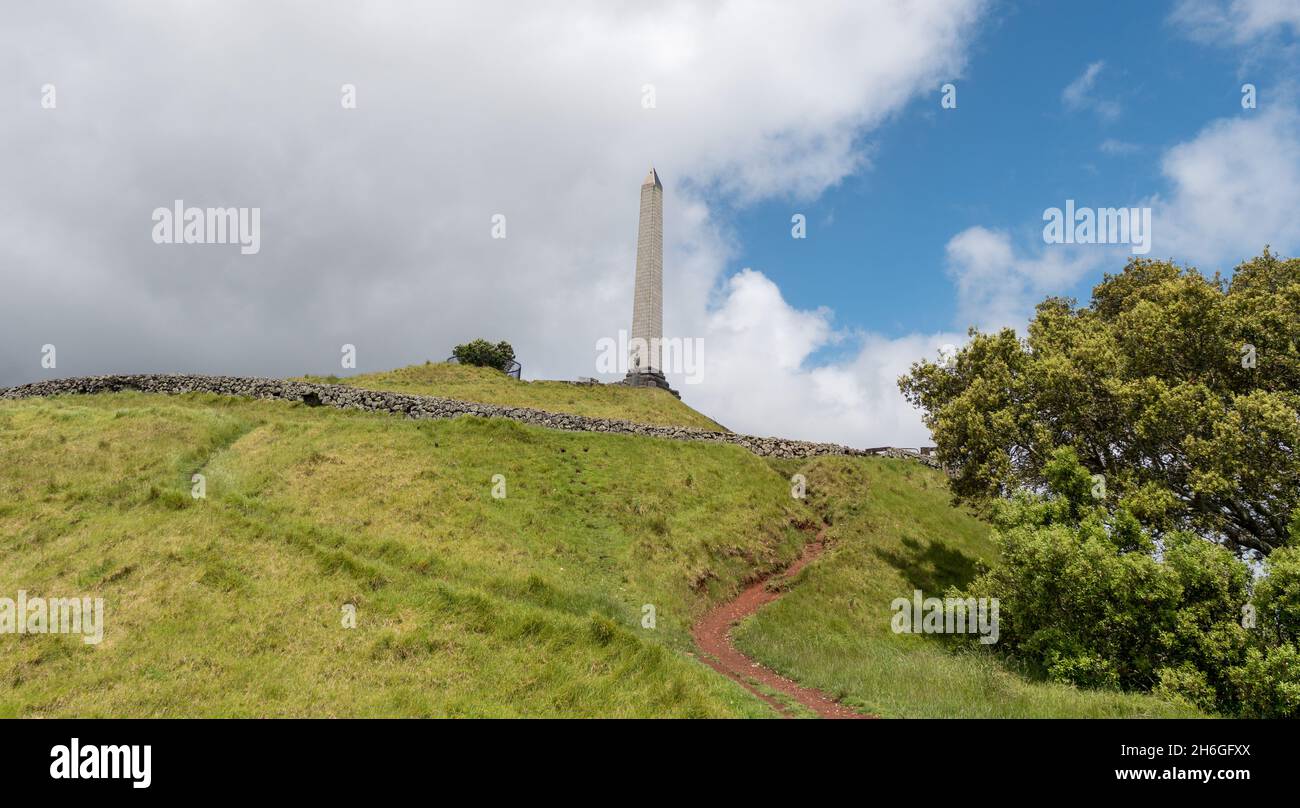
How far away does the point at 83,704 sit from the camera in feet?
40.0

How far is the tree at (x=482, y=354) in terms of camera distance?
7350 cm

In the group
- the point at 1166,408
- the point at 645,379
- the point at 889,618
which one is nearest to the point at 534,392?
the point at 645,379

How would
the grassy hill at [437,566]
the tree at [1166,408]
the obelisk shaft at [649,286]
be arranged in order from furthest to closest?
Answer: the obelisk shaft at [649,286], the tree at [1166,408], the grassy hill at [437,566]

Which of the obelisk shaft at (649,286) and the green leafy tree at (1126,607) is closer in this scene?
the green leafy tree at (1126,607)

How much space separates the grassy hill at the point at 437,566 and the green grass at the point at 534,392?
15.1 m

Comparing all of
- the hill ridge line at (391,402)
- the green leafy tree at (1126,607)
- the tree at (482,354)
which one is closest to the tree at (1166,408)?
the green leafy tree at (1126,607)

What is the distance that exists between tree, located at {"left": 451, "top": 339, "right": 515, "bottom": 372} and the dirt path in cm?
5224

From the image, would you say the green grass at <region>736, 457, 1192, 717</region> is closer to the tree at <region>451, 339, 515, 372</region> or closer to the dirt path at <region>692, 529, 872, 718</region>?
the dirt path at <region>692, 529, 872, 718</region>

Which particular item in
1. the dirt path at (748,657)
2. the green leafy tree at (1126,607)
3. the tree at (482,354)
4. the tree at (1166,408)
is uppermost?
the tree at (482,354)

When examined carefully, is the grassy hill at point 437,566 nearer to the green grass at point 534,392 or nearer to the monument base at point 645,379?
the green grass at point 534,392

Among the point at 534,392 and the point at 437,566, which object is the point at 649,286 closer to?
the point at 534,392

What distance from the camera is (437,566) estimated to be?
845 inches

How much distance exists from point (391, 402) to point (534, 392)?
20666mm
